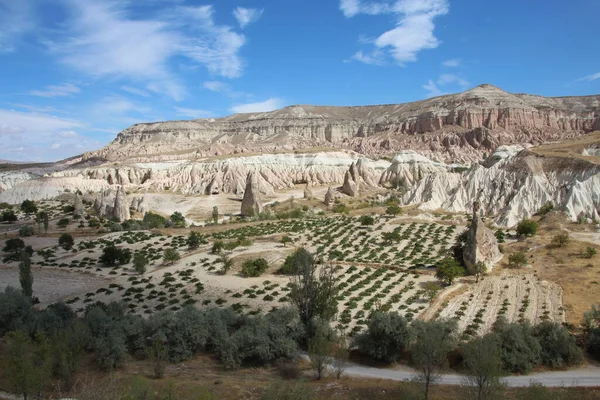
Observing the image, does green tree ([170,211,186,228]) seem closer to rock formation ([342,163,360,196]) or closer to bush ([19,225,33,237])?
bush ([19,225,33,237])

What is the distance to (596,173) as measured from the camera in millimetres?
48281

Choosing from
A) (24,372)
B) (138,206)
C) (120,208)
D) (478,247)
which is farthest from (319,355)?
(138,206)

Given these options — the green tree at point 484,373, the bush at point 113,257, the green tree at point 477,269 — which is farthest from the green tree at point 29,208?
the green tree at point 484,373

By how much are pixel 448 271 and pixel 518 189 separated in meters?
32.1

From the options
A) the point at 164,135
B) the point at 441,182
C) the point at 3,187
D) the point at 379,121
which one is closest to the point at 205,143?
the point at 164,135

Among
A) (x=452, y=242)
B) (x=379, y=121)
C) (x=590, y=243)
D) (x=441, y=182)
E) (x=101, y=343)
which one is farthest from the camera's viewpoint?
(x=379, y=121)

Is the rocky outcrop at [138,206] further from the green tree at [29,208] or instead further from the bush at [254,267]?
the bush at [254,267]

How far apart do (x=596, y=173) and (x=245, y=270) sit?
39.7 m

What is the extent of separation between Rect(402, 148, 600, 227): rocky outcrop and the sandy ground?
3731 centimetres

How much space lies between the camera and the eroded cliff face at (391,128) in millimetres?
124250

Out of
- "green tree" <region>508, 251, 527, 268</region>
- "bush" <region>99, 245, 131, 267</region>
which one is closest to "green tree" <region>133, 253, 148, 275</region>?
"bush" <region>99, 245, 131, 267</region>

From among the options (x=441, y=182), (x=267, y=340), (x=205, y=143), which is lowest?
(x=267, y=340)

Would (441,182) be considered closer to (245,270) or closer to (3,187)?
(245,270)

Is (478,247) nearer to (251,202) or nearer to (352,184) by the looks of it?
(251,202)
